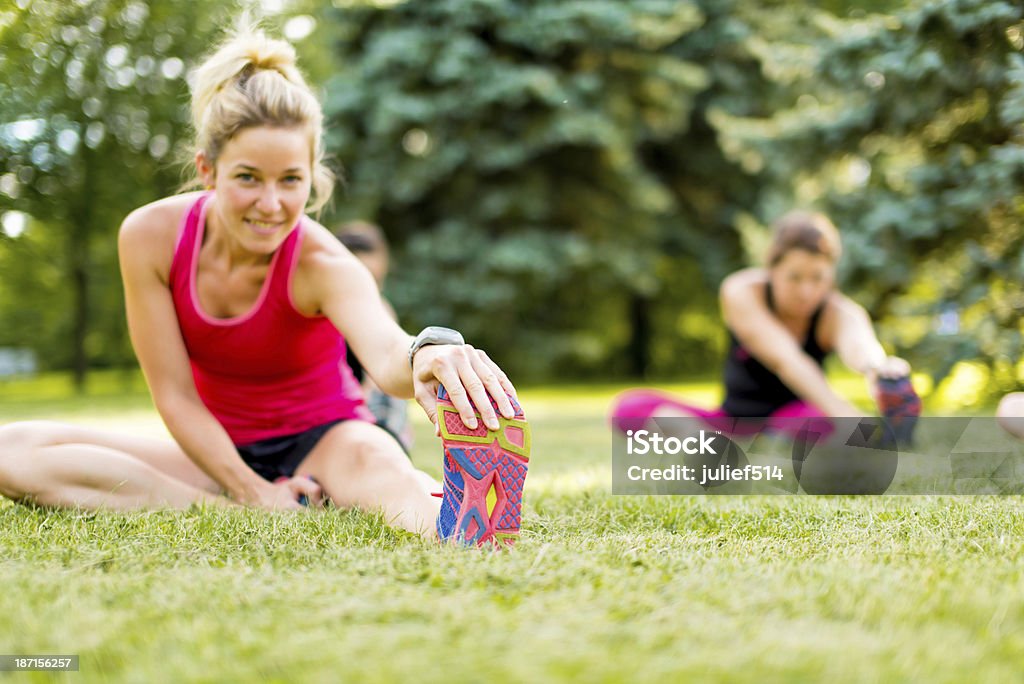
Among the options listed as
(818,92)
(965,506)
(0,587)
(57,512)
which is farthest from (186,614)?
(818,92)

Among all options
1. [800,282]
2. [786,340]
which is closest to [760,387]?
[786,340]

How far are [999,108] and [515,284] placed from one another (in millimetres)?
8108

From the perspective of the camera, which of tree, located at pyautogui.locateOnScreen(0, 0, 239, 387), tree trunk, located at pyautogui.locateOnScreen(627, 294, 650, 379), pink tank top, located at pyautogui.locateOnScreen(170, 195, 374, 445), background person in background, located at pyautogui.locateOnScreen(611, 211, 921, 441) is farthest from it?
tree trunk, located at pyautogui.locateOnScreen(627, 294, 650, 379)

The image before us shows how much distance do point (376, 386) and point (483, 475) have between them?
1.16m

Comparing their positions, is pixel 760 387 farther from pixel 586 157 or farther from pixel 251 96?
pixel 586 157

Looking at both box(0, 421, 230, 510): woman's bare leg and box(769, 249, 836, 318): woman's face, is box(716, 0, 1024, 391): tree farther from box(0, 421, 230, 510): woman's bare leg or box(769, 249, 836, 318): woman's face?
box(0, 421, 230, 510): woman's bare leg

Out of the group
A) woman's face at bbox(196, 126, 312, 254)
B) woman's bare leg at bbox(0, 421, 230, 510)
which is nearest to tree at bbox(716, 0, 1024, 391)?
woman's face at bbox(196, 126, 312, 254)

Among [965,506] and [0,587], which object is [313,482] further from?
[965,506]

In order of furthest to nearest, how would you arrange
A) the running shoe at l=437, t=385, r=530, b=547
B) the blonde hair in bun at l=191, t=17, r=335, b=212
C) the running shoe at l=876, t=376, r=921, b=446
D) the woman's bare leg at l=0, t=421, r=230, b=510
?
the running shoe at l=876, t=376, r=921, b=446 → the blonde hair in bun at l=191, t=17, r=335, b=212 → the woman's bare leg at l=0, t=421, r=230, b=510 → the running shoe at l=437, t=385, r=530, b=547

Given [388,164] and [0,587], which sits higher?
[388,164]

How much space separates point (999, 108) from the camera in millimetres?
4082

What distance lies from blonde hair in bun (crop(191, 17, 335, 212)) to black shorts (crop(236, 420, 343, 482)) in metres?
0.64

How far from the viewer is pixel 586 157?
12492 mm

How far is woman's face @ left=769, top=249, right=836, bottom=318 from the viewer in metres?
4.00
